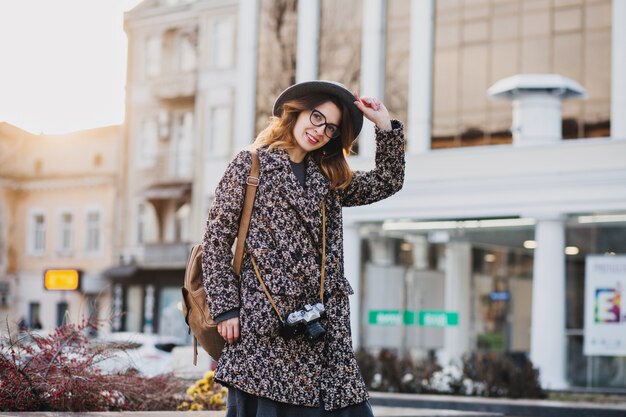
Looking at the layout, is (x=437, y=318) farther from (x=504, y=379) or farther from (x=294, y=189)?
(x=294, y=189)

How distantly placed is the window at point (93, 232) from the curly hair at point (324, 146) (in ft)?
141

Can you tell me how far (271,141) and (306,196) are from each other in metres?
0.32

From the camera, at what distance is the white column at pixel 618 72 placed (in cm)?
2288

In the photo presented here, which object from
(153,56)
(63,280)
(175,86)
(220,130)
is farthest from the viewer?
(153,56)

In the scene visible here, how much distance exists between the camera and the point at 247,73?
28578mm

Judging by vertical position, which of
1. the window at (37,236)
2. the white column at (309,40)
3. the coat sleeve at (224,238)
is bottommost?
the coat sleeve at (224,238)

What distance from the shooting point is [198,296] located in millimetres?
4867

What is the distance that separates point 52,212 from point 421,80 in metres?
27.3

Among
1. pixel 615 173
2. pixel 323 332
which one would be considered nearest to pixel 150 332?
pixel 615 173

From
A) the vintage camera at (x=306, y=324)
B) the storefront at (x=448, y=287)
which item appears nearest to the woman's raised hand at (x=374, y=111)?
the vintage camera at (x=306, y=324)

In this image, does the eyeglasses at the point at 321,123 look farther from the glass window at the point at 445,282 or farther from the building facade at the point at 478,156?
the glass window at the point at 445,282

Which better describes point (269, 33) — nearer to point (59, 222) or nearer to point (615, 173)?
point (615, 173)

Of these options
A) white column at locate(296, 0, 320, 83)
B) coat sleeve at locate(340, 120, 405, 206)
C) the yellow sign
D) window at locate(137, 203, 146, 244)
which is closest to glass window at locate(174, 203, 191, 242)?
window at locate(137, 203, 146, 244)

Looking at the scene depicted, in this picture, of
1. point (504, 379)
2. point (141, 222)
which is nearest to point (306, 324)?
point (504, 379)
